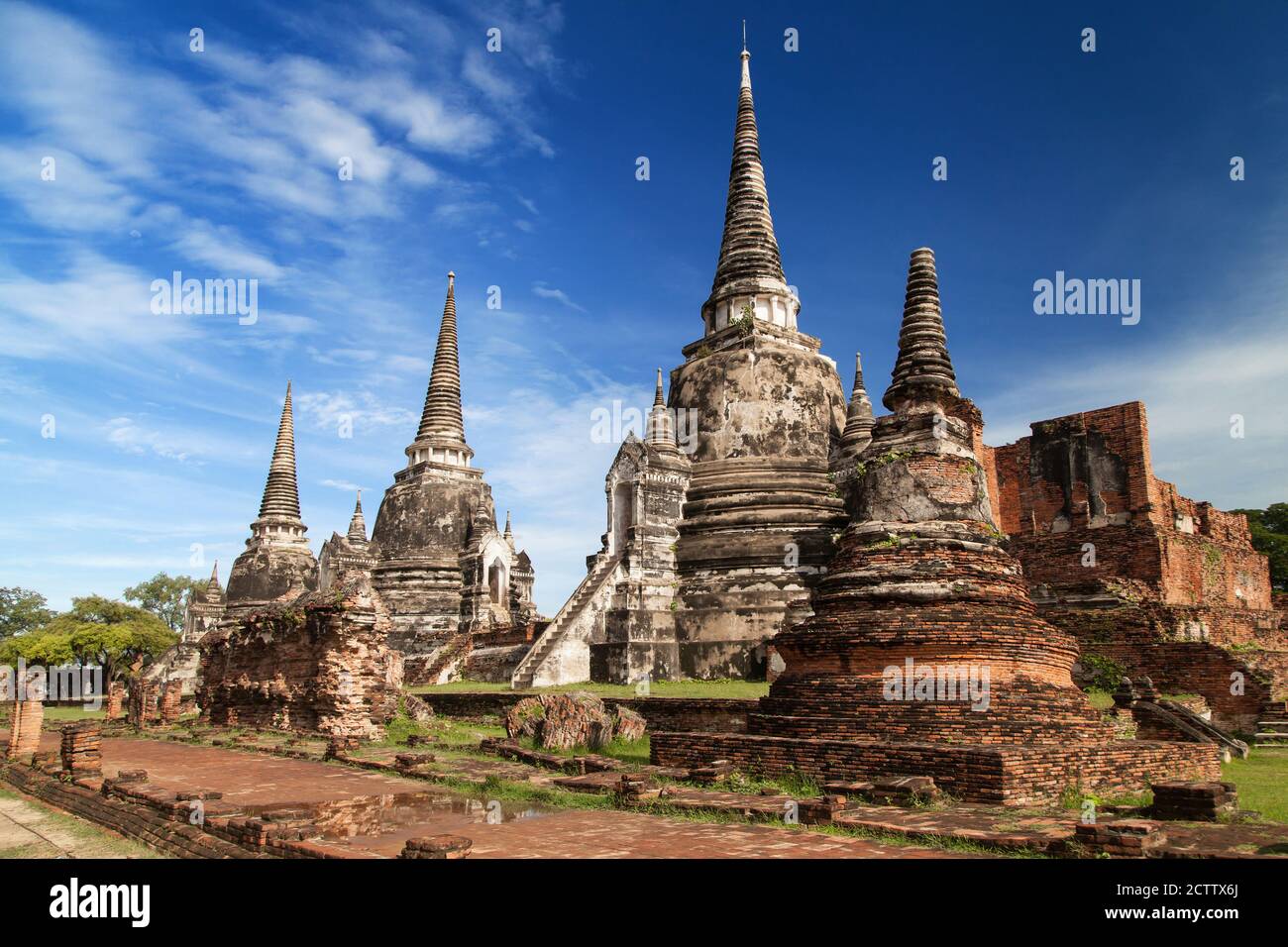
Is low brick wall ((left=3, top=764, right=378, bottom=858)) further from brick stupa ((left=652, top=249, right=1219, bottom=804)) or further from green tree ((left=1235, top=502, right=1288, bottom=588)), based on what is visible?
green tree ((left=1235, top=502, right=1288, bottom=588))

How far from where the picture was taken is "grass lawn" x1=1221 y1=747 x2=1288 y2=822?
895 centimetres

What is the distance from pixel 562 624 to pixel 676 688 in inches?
169

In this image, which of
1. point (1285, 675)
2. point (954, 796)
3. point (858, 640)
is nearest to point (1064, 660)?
point (858, 640)

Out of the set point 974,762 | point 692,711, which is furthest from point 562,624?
point 974,762

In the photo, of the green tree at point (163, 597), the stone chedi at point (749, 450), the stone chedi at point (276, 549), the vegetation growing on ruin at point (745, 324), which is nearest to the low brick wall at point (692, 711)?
the stone chedi at point (749, 450)

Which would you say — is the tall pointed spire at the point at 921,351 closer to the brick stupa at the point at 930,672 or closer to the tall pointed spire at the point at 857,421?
the brick stupa at the point at 930,672

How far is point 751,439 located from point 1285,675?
12919 mm

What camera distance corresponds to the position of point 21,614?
71250 millimetres

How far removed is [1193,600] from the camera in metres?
22.5

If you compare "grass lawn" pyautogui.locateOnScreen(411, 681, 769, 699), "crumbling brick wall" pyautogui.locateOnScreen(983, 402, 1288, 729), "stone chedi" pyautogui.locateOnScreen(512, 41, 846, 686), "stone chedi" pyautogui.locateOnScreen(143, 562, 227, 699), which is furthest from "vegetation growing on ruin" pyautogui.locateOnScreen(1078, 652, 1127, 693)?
"stone chedi" pyautogui.locateOnScreen(143, 562, 227, 699)

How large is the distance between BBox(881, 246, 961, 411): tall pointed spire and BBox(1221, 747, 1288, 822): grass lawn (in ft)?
19.3

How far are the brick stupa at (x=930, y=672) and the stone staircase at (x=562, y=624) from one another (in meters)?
11.2

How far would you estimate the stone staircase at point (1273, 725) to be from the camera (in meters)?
16.2
